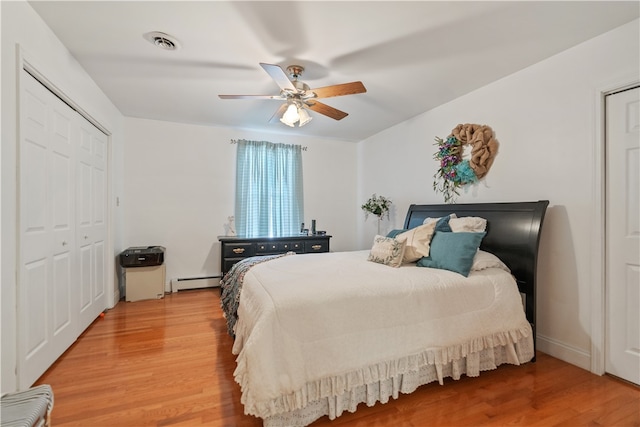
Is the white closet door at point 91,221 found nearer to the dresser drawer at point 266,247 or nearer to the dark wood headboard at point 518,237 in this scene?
the dresser drawer at point 266,247

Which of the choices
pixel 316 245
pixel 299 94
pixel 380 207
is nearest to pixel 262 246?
pixel 316 245

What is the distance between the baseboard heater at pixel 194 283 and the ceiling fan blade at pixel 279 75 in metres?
3.35

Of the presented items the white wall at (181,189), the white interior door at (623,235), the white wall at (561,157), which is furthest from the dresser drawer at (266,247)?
the white interior door at (623,235)

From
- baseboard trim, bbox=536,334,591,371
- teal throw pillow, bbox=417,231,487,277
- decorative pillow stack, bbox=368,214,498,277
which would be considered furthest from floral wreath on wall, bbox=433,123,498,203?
baseboard trim, bbox=536,334,591,371

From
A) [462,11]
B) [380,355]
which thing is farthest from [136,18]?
[380,355]

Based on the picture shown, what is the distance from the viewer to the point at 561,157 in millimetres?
2420

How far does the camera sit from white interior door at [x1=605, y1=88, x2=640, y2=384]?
2.03 m

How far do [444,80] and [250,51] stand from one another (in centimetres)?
196

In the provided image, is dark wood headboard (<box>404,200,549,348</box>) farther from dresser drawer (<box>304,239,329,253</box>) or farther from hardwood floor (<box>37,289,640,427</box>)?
dresser drawer (<box>304,239,329,253</box>)

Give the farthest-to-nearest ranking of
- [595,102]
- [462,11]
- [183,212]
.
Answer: [183,212]
[595,102]
[462,11]

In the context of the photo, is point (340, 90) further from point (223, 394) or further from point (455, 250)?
point (223, 394)

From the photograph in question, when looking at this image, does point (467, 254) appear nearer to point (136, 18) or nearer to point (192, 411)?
point (192, 411)

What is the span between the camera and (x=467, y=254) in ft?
7.57

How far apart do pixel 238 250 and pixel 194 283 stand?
1.08m
